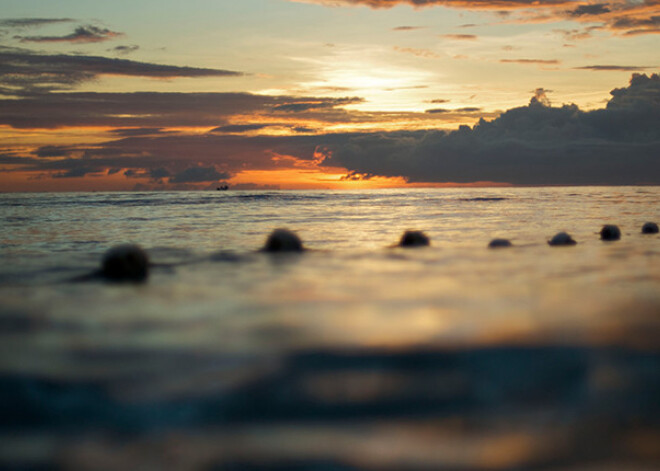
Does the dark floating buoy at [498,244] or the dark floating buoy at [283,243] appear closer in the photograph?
the dark floating buoy at [283,243]

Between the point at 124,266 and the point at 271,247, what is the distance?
393cm

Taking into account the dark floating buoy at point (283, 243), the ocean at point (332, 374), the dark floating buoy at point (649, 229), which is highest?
the ocean at point (332, 374)

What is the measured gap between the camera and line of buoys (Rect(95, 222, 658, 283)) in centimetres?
784

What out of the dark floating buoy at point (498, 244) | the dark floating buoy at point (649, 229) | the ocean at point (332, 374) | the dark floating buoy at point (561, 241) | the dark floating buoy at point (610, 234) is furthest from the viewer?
the dark floating buoy at point (649, 229)

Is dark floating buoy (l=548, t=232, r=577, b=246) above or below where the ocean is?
below

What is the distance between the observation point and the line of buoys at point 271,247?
25.7 ft

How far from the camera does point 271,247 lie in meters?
11.4

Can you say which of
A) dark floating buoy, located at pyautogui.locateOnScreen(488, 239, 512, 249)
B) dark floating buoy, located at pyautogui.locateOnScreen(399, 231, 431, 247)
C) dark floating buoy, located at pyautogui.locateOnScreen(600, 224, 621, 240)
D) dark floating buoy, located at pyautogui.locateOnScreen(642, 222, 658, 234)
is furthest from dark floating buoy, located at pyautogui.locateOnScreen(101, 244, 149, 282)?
dark floating buoy, located at pyautogui.locateOnScreen(642, 222, 658, 234)

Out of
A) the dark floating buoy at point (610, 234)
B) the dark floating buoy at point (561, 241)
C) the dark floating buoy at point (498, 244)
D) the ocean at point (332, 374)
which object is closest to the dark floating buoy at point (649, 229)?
the dark floating buoy at point (610, 234)

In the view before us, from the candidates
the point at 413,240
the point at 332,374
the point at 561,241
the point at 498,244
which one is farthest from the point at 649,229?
the point at 332,374

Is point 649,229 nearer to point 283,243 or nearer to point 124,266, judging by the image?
point 283,243

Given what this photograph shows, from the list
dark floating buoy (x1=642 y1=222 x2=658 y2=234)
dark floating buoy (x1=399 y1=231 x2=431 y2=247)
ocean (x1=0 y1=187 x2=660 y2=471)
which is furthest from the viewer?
dark floating buoy (x1=642 y1=222 x2=658 y2=234)

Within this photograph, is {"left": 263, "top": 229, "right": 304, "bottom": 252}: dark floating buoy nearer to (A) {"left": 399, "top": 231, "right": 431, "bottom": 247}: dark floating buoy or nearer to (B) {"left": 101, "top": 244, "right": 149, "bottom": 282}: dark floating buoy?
(A) {"left": 399, "top": 231, "right": 431, "bottom": 247}: dark floating buoy

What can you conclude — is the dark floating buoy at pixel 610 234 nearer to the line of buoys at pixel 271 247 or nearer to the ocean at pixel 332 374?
the line of buoys at pixel 271 247
